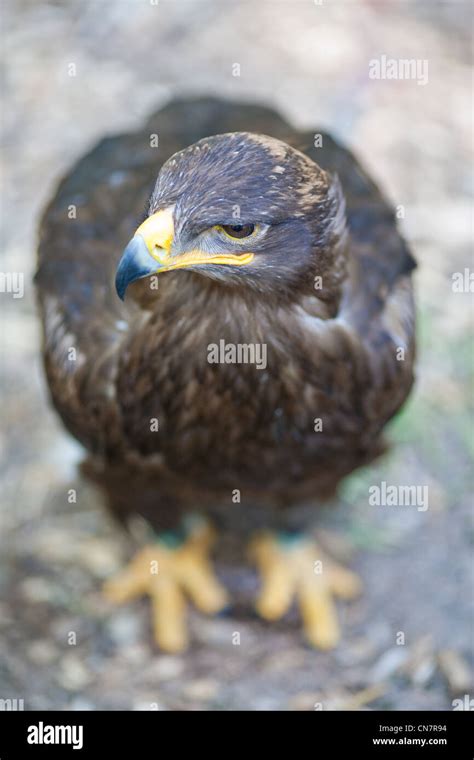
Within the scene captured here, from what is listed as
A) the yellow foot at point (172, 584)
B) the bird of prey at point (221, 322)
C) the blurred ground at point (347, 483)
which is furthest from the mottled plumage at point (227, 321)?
the blurred ground at point (347, 483)

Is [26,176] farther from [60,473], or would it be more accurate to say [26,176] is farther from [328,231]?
[328,231]

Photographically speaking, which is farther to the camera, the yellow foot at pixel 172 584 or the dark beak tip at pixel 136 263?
the yellow foot at pixel 172 584

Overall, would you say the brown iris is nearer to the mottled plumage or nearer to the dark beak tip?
the mottled plumage

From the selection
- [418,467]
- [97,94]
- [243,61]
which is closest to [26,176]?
[97,94]

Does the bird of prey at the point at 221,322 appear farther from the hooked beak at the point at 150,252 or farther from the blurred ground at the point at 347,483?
the blurred ground at the point at 347,483

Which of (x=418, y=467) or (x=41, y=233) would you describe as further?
(x=418, y=467)

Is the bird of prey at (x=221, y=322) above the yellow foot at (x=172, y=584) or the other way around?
above

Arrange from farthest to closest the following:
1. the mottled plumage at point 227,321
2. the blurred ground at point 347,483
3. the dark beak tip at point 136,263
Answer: the blurred ground at point 347,483
the mottled plumage at point 227,321
the dark beak tip at point 136,263
